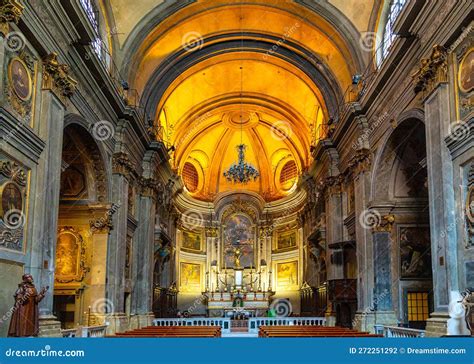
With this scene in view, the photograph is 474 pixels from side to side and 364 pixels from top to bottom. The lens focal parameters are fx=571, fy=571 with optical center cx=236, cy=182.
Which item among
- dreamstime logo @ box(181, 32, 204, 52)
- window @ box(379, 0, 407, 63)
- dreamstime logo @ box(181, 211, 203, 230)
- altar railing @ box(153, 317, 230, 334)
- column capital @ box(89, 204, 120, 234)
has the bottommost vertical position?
altar railing @ box(153, 317, 230, 334)

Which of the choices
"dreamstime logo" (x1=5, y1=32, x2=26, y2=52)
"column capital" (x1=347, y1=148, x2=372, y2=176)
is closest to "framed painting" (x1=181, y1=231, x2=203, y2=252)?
"column capital" (x1=347, y1=148, x2=372, y2=176)

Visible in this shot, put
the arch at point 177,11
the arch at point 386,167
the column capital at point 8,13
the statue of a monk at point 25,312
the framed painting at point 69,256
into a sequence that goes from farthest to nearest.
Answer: the arch at point 177,11 → the framed painting at point 69,256 → the arch at point 386,167 → the column capital at point 8,13 → the statue of a monk at point 25,312

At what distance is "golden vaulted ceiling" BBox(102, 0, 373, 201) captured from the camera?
66.9 feet

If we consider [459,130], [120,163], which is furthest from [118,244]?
[459,130]

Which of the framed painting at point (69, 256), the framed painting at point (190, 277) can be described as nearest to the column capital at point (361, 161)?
the framed painting at point (69, 256)

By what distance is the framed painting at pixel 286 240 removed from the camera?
32906 mm

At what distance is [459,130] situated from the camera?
10.9 metres

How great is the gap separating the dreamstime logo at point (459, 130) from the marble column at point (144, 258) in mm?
13467

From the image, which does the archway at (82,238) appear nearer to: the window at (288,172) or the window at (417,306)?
the window at (417,306)

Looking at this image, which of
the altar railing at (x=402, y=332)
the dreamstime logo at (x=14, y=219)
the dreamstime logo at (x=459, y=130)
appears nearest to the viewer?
the dreamstime logo at (x=14, y=219)

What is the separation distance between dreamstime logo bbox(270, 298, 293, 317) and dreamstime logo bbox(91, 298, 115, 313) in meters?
16.1

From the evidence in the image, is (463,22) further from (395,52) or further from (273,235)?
(273,235)

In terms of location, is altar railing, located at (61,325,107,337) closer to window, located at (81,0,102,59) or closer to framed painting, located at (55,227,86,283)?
framed painting, located at (55,227,86,283)

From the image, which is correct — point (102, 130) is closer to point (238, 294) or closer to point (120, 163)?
point (120, 163)
